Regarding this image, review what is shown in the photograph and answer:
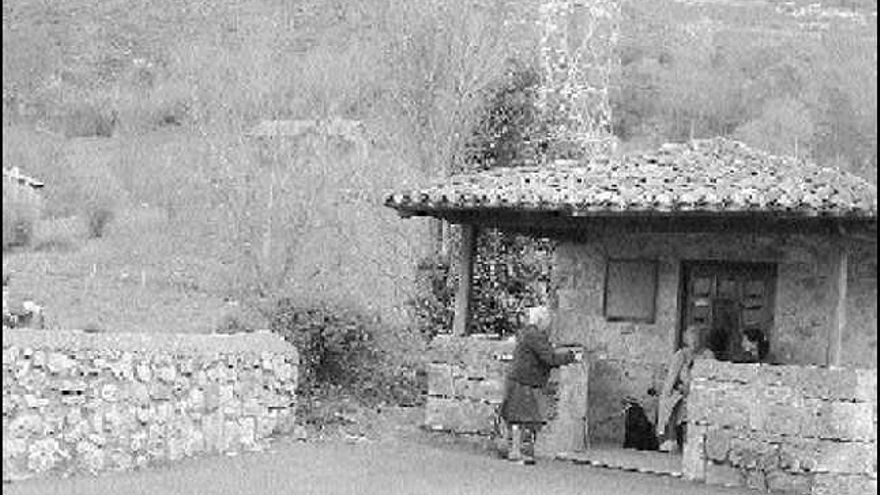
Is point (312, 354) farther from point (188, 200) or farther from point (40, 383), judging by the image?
point (188, 200)

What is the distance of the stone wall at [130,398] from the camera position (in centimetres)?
901

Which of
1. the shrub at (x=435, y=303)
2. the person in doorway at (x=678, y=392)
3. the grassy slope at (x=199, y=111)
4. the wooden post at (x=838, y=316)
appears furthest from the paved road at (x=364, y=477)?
the shrub at (x=435, y=303)

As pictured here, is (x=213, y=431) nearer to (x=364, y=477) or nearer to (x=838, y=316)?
(x=364, y=477)

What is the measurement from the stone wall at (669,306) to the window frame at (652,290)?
0.04m

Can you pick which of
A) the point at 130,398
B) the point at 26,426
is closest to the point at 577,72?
the point at 130,398

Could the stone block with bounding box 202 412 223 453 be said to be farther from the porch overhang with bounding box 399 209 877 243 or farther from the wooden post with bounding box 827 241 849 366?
the wooden post with bounding box 827 241 849 366

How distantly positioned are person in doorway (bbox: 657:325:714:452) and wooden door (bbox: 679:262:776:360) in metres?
0.39

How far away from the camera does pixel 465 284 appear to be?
13625mm

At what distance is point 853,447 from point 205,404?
570cm

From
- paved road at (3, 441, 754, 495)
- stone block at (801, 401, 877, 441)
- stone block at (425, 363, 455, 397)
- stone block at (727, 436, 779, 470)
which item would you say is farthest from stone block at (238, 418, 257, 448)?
stone block at (801, 401, 877, 441)

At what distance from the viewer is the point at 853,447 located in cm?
1072

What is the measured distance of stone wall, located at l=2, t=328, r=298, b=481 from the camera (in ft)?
Result: 29.6

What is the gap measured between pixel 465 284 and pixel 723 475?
3709 millimetres

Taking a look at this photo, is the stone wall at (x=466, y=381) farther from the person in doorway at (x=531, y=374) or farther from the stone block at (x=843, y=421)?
the stone block at (x=843, y=421)
